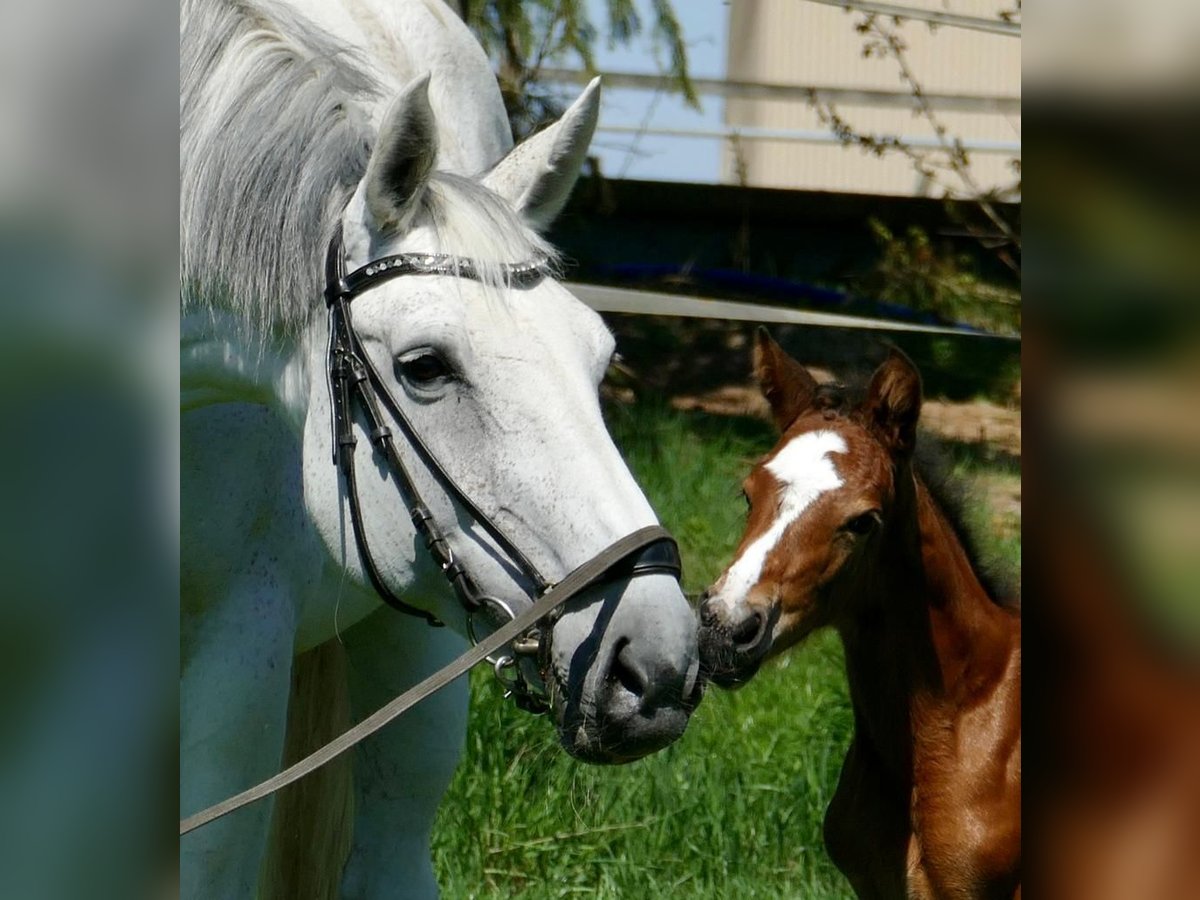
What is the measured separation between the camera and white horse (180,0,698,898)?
1.45 metres

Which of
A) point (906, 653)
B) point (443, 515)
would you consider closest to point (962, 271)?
point (906, 653)

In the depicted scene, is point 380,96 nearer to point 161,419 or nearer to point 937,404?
point 161,419

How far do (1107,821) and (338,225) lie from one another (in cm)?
119

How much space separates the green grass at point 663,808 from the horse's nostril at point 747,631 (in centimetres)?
68

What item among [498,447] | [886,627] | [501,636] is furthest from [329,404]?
[886,627]

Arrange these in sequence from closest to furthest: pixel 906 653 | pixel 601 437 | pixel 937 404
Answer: pixel 601 437
pixel 906 653
pixel 937 404

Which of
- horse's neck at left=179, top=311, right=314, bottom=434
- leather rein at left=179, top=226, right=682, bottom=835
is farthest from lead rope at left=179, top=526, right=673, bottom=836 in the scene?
horse's neck at left=179, top=311, right=314, bottom=434

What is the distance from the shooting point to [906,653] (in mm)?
2365

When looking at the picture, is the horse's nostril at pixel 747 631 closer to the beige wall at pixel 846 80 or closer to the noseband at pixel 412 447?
the noseband at pixel 412 447

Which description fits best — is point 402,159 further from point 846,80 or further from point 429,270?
point 846,80

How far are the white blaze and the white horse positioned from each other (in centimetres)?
62

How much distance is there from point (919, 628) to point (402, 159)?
1.34m

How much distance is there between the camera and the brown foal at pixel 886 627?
7.23 ft

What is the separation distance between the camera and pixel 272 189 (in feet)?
5.17
